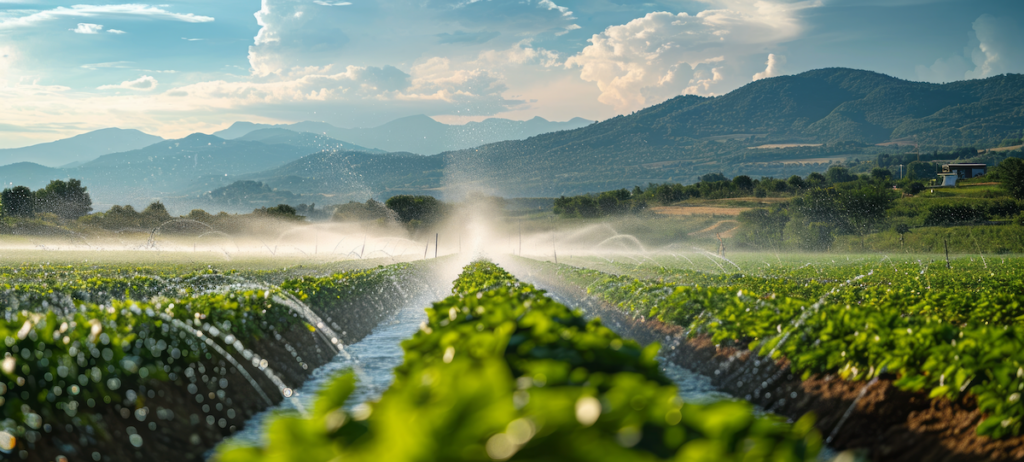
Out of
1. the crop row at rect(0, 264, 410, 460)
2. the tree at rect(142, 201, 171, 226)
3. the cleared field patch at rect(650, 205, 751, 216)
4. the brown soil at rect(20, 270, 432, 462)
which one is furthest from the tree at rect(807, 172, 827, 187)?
the crop row at rect(0, 264, 410, 460)

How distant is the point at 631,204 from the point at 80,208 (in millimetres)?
118354

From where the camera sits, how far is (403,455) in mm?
1629

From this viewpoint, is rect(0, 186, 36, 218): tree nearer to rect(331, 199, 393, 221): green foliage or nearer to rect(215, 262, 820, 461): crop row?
rect(331, 199, 393, 221): green foliage

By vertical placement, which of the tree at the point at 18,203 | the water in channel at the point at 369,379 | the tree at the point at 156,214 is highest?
the tree at the point at 18,203

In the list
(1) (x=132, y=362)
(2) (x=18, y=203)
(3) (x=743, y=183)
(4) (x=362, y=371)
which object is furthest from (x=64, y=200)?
(3) (x=743, y=183)

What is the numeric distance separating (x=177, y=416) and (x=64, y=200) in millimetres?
142620

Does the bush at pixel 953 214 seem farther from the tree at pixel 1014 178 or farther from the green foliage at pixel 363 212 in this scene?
the green foliage at pixel 363 212

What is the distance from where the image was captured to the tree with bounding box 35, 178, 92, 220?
379ft

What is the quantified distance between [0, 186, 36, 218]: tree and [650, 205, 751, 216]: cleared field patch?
4673 inches

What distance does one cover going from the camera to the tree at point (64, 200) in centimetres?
11538

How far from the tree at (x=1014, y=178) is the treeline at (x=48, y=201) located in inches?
6044

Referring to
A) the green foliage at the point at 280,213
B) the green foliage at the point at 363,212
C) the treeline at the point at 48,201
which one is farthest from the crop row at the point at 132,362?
the green foliage at the point at 363,212

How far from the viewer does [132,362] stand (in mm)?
6195

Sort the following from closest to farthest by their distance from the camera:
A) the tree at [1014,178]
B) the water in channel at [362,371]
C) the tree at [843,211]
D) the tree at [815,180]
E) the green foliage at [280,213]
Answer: the water in channel at [362,371] < the tree at [1014,178] < the tree at [843,211] < the green foliage at [280,213] < the tree at [815,180]
